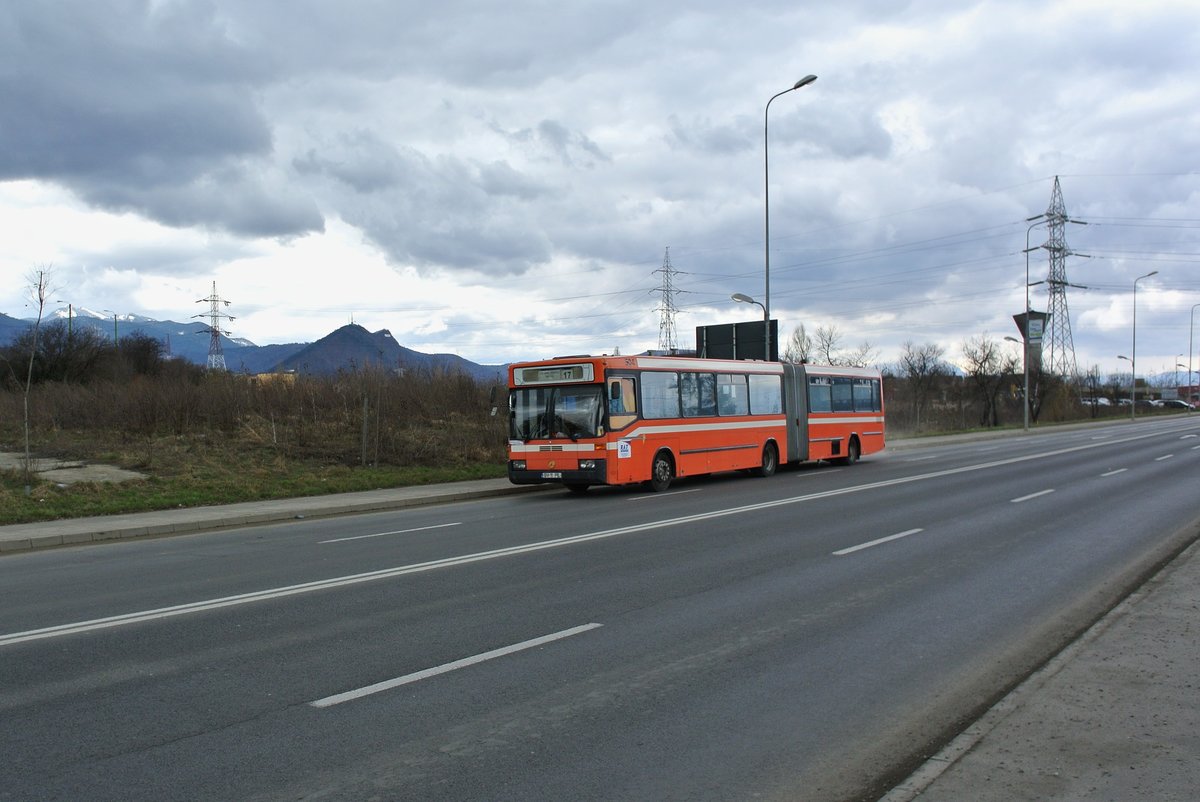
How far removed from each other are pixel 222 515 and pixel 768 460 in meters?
14.3

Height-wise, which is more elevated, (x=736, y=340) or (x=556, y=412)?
(x=736, y=340)

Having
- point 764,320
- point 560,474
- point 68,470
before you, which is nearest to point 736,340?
point 764,320

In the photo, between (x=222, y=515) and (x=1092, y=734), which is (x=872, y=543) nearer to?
(x=1092, y=734)

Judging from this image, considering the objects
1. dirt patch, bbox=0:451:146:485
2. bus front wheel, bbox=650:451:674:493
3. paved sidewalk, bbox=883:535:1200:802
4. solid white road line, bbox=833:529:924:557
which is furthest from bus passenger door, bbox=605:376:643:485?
paved sidewalk, bbox=883:535:1200:802

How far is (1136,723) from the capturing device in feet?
16.1

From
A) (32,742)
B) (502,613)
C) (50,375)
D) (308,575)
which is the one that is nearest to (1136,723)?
(502,613)

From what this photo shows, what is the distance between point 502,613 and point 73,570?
243 inches

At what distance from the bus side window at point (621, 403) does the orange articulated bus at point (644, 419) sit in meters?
0.02

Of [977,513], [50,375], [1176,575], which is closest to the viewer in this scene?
[1176,575]

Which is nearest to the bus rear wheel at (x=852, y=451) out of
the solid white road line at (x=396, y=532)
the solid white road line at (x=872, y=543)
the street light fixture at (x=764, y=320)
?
the street light fixture at (x=764, y=320)

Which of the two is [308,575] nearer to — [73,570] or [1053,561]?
[73,570]

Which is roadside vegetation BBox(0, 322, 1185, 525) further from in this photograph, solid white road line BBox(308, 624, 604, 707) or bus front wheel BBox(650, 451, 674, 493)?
solid white road line BBox(308, 624, 604, 707)

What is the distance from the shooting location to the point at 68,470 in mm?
20219

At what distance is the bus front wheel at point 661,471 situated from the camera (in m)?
20.6
